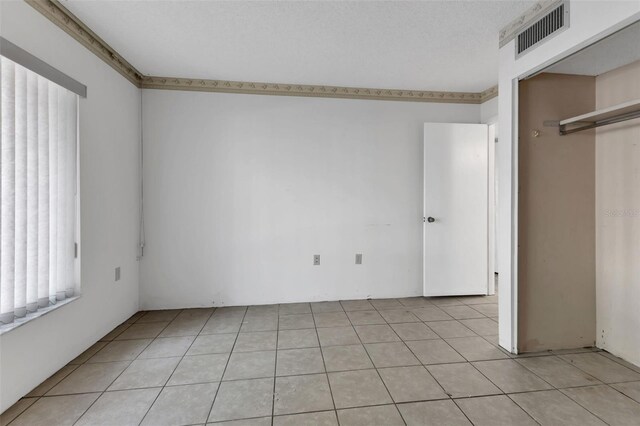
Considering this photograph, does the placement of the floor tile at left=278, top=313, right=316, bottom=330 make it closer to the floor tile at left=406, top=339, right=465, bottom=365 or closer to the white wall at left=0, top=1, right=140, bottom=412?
the floor tile at left=406, top=339, right=465, bottom=365

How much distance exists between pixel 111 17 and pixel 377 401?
3.17 m

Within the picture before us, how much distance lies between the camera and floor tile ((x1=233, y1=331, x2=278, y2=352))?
2346 millimetres

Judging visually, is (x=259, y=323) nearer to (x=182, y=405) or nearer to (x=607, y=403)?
(x=182, y=405)

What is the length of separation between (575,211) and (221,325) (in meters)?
3.22

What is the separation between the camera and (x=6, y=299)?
5.36 ft

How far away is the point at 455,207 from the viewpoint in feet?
11.5

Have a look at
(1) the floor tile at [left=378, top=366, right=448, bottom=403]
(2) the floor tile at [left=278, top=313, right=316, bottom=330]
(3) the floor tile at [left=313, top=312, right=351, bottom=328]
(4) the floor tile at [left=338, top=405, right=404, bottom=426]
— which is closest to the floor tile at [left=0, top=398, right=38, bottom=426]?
(2) the floor tile at [left=278, top=313, right=316, bottom=330]

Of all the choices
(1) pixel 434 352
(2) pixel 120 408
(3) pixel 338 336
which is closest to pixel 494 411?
(1) pixel 434 352

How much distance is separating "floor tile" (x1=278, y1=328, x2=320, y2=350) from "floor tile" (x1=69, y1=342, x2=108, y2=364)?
1443 millimetres

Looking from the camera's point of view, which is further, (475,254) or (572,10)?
(475,254)

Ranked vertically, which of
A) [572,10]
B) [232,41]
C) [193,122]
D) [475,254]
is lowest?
[475,254]

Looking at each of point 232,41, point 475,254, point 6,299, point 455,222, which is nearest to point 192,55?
point 232,41

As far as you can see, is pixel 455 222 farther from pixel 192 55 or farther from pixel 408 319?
pixel 192 55

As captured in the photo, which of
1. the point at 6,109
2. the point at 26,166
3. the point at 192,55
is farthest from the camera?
the point at 192,55
